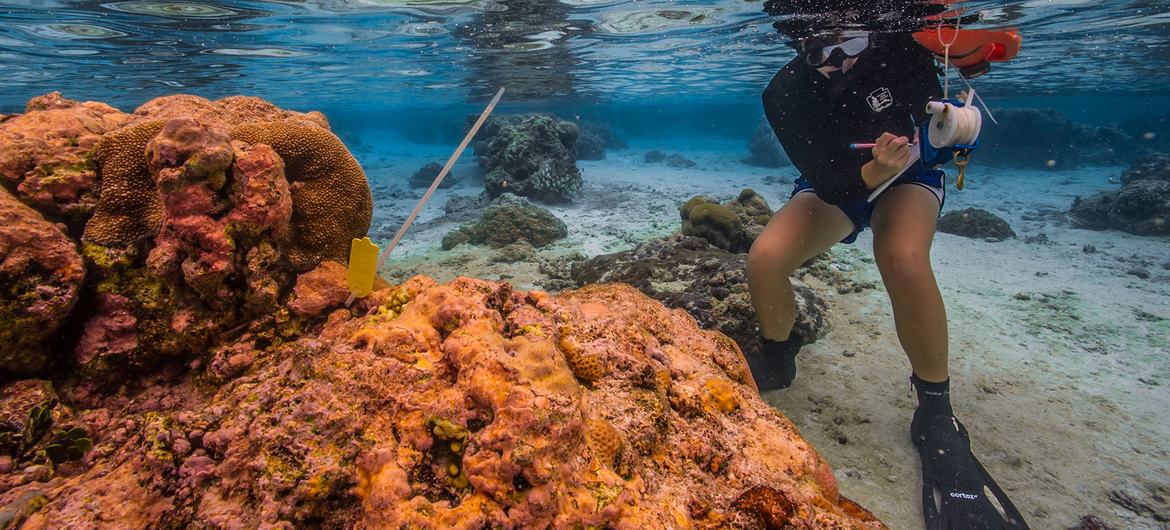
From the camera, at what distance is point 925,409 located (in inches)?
143

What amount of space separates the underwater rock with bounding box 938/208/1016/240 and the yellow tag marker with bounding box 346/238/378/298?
13296 millimetres

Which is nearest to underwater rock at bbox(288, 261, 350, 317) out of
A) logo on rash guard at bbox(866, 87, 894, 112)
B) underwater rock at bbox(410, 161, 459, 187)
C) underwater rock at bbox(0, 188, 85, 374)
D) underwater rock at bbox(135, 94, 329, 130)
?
underwater rock at bbox(0, 188, 85, 374)

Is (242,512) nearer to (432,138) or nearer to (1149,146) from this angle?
(1149,146)

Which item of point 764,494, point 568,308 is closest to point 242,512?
point 568,308

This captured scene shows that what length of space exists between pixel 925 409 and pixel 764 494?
282 centimetres

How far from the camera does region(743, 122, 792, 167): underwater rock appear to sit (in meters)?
26.0

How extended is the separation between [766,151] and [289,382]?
28439mm

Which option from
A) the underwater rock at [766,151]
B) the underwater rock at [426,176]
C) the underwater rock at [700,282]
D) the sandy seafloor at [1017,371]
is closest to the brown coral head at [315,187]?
the underwater rock at [700,282]

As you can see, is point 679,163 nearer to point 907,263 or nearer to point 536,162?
point 536,162

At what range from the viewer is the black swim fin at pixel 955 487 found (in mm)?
3021

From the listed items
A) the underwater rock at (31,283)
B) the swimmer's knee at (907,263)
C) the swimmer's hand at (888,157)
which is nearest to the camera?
the underwater rock at (31,283)

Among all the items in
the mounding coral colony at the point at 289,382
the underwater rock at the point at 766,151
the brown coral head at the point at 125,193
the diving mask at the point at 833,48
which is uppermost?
the diving mask at the point at 833,48

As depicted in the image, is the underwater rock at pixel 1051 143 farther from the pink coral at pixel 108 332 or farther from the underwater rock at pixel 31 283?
the underwater rock at pixel 31 283

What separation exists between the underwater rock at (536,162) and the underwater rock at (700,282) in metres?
7.31
